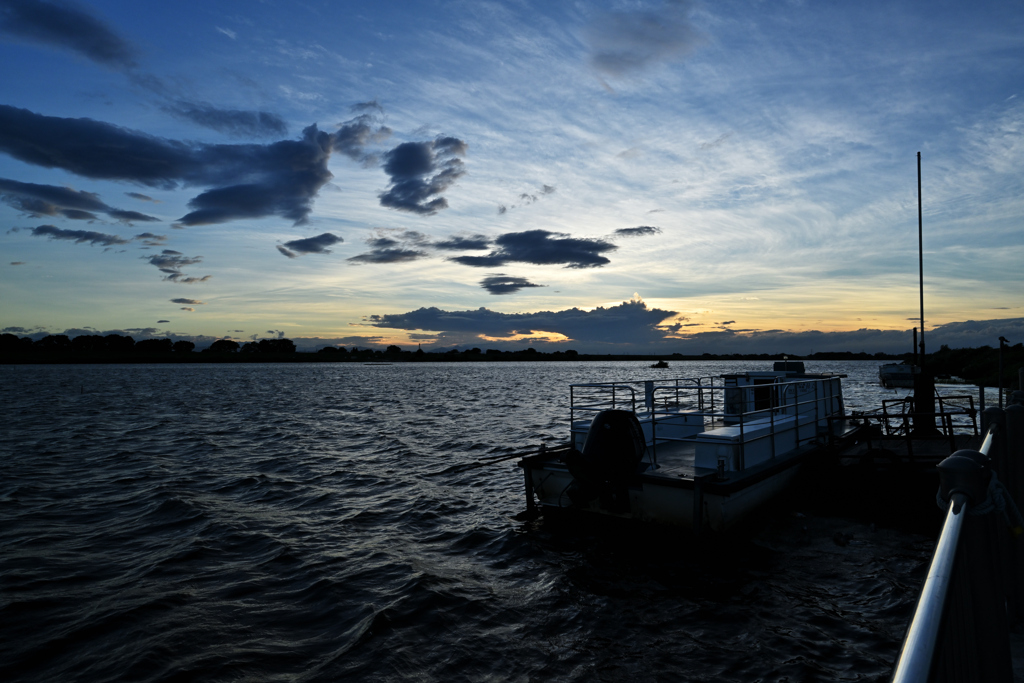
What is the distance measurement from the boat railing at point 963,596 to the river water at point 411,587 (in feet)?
17.3

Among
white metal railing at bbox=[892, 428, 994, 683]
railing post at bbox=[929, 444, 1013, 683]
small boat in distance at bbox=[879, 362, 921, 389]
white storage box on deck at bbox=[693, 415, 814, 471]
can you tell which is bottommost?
small boat in distance at bbox=[879, 362, 921, 389]

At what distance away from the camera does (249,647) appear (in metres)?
7.77

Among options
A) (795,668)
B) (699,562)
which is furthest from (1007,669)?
(699,562)

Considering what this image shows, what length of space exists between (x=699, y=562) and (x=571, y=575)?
7.86 ft

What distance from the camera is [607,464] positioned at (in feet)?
36.7

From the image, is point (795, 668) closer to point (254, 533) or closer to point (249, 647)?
point (249, 647)

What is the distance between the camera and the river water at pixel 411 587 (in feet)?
24.3

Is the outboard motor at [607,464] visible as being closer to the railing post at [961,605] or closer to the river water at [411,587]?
the river water at [411,587]

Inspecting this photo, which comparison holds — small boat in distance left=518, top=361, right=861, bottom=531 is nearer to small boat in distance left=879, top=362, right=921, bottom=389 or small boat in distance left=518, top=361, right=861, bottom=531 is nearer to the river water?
the river water

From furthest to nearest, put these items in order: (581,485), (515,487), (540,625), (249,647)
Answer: (515,487)
(581,485)
(540,625)
(249,647)

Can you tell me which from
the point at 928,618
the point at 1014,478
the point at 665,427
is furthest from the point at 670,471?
the point at 928,618

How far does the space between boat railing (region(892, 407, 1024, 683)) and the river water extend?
527 centimetres

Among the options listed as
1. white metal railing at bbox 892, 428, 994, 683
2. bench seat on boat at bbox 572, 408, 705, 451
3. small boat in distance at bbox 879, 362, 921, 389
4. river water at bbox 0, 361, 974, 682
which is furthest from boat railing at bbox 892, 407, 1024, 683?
small boat in distance at bbox 879, 362, 921, 389

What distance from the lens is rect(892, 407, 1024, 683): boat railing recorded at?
1.43 m
